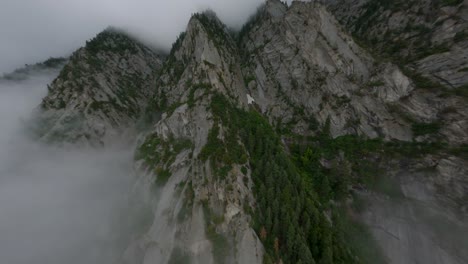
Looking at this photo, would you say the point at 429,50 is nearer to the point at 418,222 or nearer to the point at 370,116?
the point at 370,116

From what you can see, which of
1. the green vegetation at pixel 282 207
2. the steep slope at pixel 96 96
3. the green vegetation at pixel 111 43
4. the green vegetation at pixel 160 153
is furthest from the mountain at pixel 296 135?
the green vegetation at pixel 111 43

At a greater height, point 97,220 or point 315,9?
point 315,9

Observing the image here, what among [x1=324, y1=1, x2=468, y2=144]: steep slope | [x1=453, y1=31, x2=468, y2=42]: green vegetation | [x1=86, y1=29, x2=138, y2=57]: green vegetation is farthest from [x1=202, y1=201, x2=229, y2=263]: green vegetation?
[x1=86, y1=29, x2=138, y2=57]: green vegetation

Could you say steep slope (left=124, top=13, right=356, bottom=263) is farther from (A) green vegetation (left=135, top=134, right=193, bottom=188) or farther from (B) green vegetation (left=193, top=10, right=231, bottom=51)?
(B) green vegetation (left=193, top=10, right=231, bottom=51)

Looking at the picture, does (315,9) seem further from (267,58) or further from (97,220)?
(97,220)

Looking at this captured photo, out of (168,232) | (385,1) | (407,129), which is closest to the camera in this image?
(168,232)

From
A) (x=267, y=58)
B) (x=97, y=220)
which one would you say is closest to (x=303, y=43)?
(x=267, y=58)
